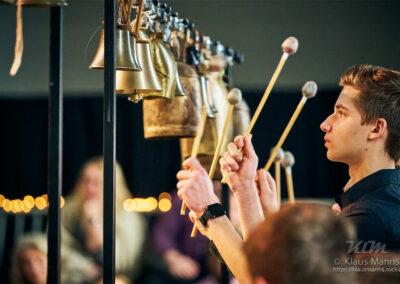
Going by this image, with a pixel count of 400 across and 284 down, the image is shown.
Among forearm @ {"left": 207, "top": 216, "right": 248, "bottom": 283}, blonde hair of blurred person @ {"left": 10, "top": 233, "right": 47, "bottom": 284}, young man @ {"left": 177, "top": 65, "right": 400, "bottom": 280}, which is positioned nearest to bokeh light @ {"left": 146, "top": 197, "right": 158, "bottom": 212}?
blonde hair of blurred person @ {"left": 10, "top": 233, "right": 47, "bottom": 284}

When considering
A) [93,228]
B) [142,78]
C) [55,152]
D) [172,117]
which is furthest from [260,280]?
[93,228]

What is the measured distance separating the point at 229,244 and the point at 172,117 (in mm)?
604

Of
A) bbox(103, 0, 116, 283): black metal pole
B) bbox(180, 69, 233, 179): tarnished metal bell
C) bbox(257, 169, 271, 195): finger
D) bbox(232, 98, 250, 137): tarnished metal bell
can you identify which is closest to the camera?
bbox(103, 0, 116, 283): black metal pole

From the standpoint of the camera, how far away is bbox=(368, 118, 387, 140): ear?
193cm

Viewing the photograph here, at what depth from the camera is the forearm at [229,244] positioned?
179cm

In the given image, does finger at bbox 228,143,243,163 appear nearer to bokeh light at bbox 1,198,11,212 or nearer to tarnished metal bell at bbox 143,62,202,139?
tarnished metal bell at bbox 143,62,202,139

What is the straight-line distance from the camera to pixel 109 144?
169 centimetres

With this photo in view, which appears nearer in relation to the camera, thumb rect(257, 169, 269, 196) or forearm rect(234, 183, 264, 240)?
forearm rect(234, 183, 264, 240)

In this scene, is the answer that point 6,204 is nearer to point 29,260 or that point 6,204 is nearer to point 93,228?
point 29,260

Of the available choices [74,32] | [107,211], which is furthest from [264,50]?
[107,211]

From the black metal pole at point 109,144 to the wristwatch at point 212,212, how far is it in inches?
12.0

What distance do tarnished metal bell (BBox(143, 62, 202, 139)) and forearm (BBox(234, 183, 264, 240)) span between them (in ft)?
1.29

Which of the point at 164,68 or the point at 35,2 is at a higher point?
the point at 35,2

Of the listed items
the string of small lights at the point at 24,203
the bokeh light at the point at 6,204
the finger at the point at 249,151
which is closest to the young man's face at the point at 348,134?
the finger at the point at 249,151
